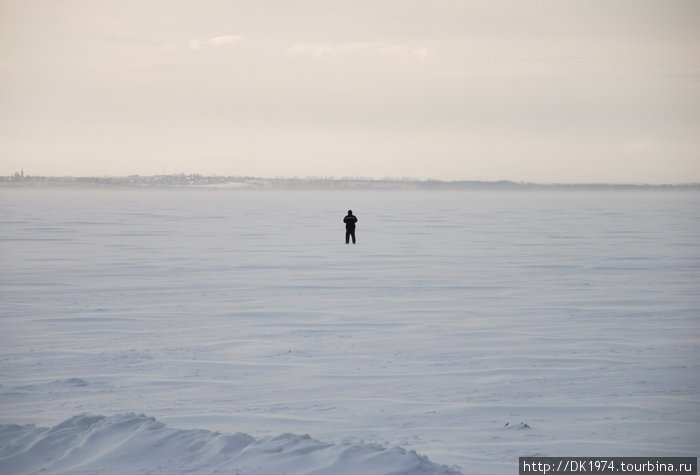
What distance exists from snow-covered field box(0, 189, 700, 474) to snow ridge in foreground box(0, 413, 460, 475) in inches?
0.8

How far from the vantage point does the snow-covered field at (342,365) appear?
6340 mm

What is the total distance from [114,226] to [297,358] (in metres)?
29.5

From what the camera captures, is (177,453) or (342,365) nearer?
(177,453)

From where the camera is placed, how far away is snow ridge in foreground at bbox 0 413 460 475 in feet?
19.2

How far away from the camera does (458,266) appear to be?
787 inches

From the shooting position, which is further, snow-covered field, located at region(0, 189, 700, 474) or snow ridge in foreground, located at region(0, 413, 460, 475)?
snow-covered field, located at region(0, 189, 700, 474)

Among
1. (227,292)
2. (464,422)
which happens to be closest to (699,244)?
(227,292)

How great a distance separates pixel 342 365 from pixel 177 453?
130 inches

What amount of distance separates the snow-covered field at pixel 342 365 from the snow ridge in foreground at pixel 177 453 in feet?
0.06

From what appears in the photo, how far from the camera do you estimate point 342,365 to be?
919 cm

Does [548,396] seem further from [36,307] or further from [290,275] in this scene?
[290,275]

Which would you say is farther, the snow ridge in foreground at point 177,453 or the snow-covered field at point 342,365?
the snow-covered field at point 342,365

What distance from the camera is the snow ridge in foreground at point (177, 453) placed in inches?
230

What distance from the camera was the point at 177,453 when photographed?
614 cm
